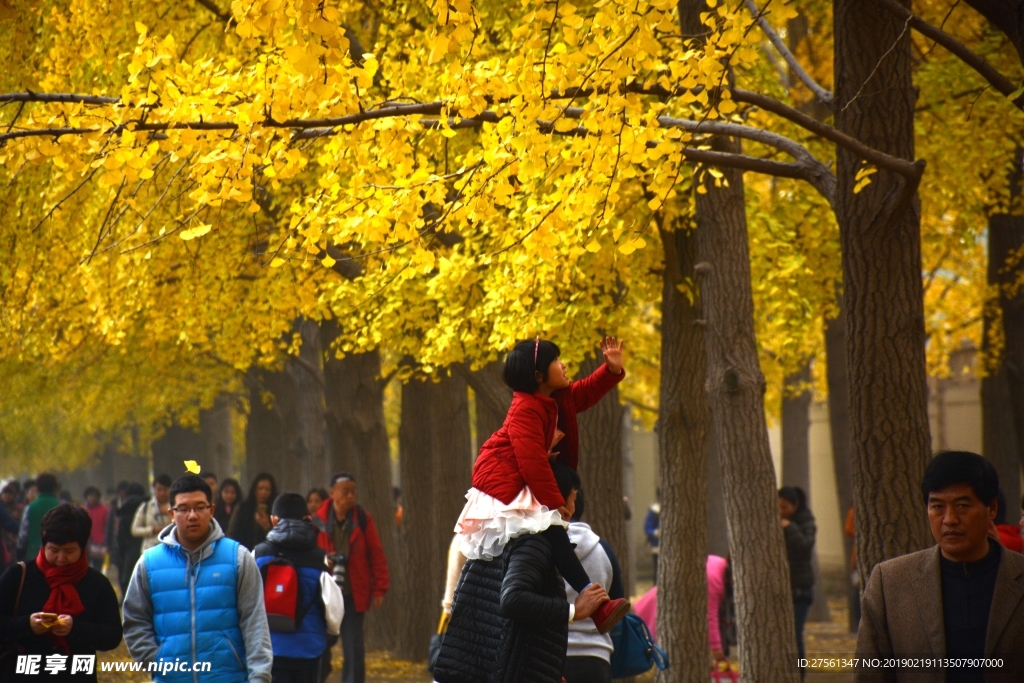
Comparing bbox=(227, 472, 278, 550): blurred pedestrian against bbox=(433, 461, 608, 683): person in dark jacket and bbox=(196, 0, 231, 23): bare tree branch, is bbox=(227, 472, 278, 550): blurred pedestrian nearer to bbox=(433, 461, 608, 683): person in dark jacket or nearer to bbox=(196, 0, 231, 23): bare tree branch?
bbox=(196, 0, 231, 23): bare tree branch

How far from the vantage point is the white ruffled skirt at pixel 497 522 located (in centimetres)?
484

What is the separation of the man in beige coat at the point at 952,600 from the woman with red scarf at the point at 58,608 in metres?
3.75

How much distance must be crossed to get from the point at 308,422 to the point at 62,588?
594 inches

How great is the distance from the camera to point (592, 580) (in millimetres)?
6523

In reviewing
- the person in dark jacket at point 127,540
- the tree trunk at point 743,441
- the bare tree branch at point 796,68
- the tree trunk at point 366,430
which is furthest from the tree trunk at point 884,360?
the person in dark jacket at point 127,540

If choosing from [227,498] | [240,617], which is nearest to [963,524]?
[240,617]

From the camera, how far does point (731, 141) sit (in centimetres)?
1005

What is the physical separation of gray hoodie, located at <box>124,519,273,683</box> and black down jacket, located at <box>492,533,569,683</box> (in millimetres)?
1654

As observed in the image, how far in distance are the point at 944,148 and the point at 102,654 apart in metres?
11.7

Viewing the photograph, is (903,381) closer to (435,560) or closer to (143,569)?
(143,569)

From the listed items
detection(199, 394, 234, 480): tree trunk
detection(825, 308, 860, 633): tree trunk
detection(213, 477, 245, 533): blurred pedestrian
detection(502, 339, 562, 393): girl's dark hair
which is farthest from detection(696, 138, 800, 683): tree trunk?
detection(199, 394, 234, 480): tree trunk

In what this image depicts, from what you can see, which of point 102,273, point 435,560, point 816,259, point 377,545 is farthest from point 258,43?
point 435,560

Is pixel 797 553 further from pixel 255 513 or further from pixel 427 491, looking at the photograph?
pixel 255 513

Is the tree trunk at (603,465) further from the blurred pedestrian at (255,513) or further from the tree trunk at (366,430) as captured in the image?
the tree trunk at (366,430)
